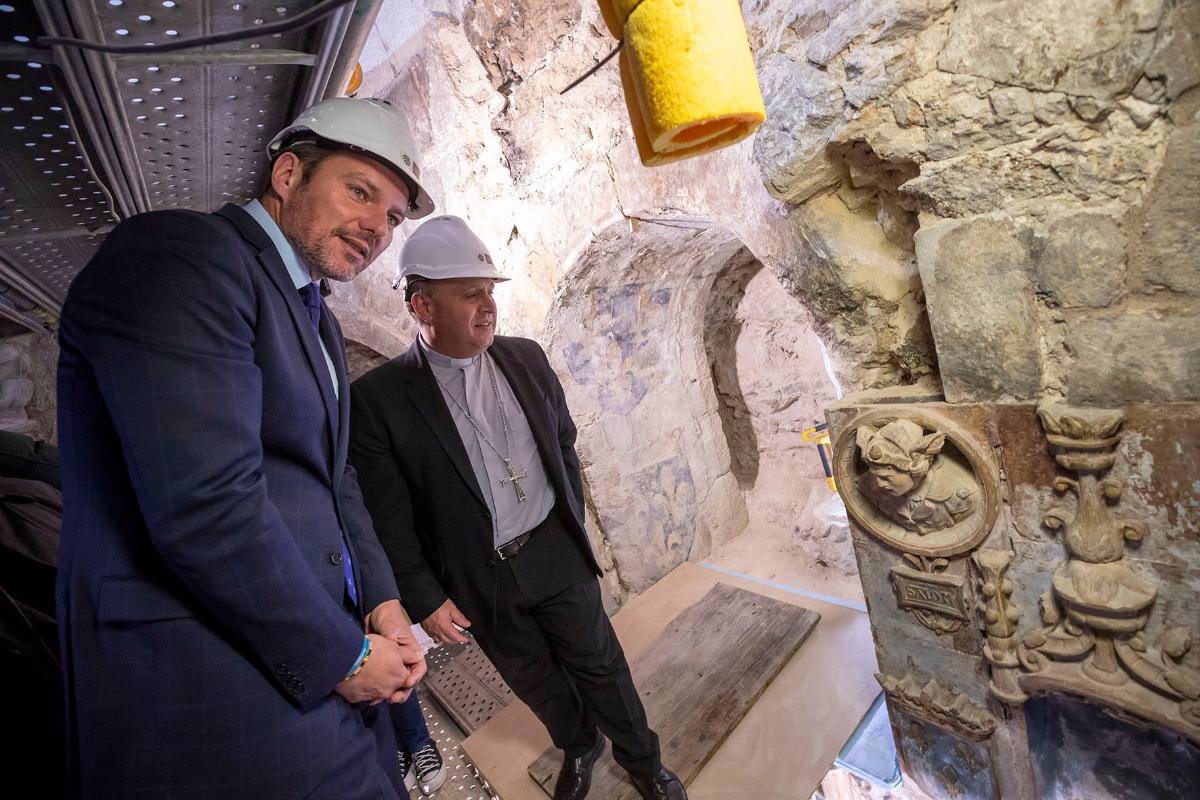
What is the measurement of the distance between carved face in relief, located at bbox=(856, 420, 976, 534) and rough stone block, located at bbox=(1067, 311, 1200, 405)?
32 centimetres

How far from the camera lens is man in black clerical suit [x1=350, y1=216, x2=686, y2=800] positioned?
201 cm

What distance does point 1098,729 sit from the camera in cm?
150

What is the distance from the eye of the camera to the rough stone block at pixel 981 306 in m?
1.30

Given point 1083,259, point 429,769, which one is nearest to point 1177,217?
point 1083,259

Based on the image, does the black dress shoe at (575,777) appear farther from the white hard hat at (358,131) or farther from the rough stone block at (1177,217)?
the rough stone block at (1177,217)

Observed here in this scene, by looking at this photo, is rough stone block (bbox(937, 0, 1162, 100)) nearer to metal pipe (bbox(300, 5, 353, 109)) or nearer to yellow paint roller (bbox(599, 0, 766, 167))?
yellow paint roller (bbox(599, 0, 766, 167))

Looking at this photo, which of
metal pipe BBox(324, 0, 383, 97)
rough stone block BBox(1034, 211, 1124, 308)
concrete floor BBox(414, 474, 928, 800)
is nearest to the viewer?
rough stone block BBox(1034, 211, 1124, 308)

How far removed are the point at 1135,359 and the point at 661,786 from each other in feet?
6.52

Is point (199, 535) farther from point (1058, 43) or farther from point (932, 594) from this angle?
point (1058, 43)

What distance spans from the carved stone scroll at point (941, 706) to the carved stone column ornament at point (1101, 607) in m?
0.27

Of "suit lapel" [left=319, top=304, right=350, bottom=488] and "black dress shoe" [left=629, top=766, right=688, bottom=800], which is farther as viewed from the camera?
"black dress shoe" [left=629, top=766, right=688, bottom=800]

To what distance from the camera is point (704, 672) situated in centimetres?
271

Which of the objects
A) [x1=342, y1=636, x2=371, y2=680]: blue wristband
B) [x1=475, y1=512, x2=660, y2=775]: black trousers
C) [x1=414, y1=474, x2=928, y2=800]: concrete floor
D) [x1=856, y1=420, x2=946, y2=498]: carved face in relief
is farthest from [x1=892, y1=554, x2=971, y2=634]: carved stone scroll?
[x1=342, y1=636, x2=371, y2=680]: blue wristband

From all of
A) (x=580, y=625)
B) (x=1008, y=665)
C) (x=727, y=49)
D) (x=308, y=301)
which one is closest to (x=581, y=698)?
(x=580, y=625)
